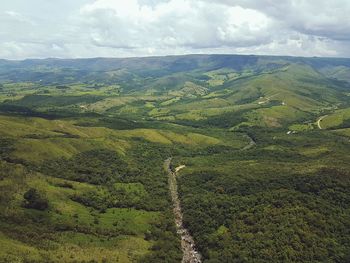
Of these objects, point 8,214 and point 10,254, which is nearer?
point 10,254

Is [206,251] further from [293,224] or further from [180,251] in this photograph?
[293,224]

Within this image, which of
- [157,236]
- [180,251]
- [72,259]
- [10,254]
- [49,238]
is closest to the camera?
[10,254]

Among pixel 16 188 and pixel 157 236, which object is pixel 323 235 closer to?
pixel 157 236

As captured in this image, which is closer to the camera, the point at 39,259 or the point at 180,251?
the point at 39,259

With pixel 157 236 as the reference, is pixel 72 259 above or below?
above

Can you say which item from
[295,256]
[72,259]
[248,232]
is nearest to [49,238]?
[72,259]

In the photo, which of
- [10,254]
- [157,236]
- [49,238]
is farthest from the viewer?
[157,236]

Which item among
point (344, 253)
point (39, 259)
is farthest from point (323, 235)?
point (39, 259)

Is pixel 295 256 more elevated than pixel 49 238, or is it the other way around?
pixel 49 238

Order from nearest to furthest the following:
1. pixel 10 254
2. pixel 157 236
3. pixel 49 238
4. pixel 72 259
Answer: pixel 10 254 < pixel 72 259 < pixel 49 238 < pixel 157 236
